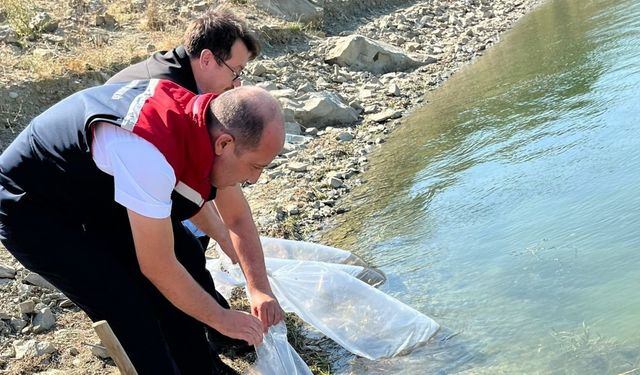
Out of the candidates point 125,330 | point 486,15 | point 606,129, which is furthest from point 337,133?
point 486,15

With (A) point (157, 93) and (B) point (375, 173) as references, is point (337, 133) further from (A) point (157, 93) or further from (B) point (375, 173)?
(A) point (157, 93)

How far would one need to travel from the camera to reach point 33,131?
8.21 ft

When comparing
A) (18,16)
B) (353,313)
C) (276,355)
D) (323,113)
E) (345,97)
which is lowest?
(345,97)

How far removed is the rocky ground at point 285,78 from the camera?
3990 mm

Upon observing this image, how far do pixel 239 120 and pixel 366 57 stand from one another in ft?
28.3

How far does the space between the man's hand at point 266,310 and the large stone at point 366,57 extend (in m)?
7.79

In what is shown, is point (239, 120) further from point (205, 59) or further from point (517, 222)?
point (517, 222)

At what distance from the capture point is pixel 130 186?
7.09ft

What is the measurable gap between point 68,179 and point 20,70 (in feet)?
20.4

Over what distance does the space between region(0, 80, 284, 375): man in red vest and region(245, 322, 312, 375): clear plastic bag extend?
521 mm

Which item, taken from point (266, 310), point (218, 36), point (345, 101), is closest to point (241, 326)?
point (266, 310)

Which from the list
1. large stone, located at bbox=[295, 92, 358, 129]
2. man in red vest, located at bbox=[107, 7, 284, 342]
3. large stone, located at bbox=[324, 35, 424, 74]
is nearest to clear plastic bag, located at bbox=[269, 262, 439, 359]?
man in red vest, located at bbox=[107, 7, 284, 342]

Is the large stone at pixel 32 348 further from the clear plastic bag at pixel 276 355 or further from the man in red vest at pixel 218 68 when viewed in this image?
the clear plastic bag at pixel 276 355

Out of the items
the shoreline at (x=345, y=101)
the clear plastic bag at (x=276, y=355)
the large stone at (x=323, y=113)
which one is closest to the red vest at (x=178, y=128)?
the clear plastic bag at (x=276, y=355)
